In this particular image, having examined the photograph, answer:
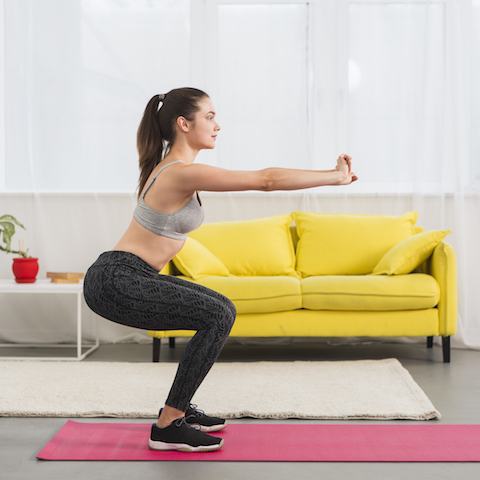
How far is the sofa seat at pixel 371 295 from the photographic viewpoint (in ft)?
9.96

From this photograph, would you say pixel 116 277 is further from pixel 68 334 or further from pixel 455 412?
pixel 68 334

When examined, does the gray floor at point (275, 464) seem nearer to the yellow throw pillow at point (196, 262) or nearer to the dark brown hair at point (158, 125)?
the yellow throw pillow at point (196, 262)

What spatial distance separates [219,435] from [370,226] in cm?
203

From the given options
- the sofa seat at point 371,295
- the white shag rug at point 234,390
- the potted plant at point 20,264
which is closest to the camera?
the white shag rug at point 234,390

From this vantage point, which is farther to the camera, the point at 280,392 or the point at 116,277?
the point at 280,392

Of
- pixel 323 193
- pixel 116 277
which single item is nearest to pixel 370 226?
pixel 323 193

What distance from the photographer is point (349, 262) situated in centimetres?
353

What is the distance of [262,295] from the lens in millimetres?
3045

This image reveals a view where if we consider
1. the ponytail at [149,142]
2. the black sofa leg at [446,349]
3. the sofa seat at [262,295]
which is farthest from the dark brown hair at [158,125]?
the black sofa leg at [446,349]

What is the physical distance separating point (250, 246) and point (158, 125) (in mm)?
1754

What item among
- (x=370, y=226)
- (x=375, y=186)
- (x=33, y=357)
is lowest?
(x=33, y=357)

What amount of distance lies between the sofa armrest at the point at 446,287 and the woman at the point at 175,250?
5.40 feet

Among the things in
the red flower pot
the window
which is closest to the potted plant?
the red flower pot

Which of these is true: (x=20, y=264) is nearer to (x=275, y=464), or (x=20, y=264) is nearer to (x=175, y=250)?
(x=175, y=250)
